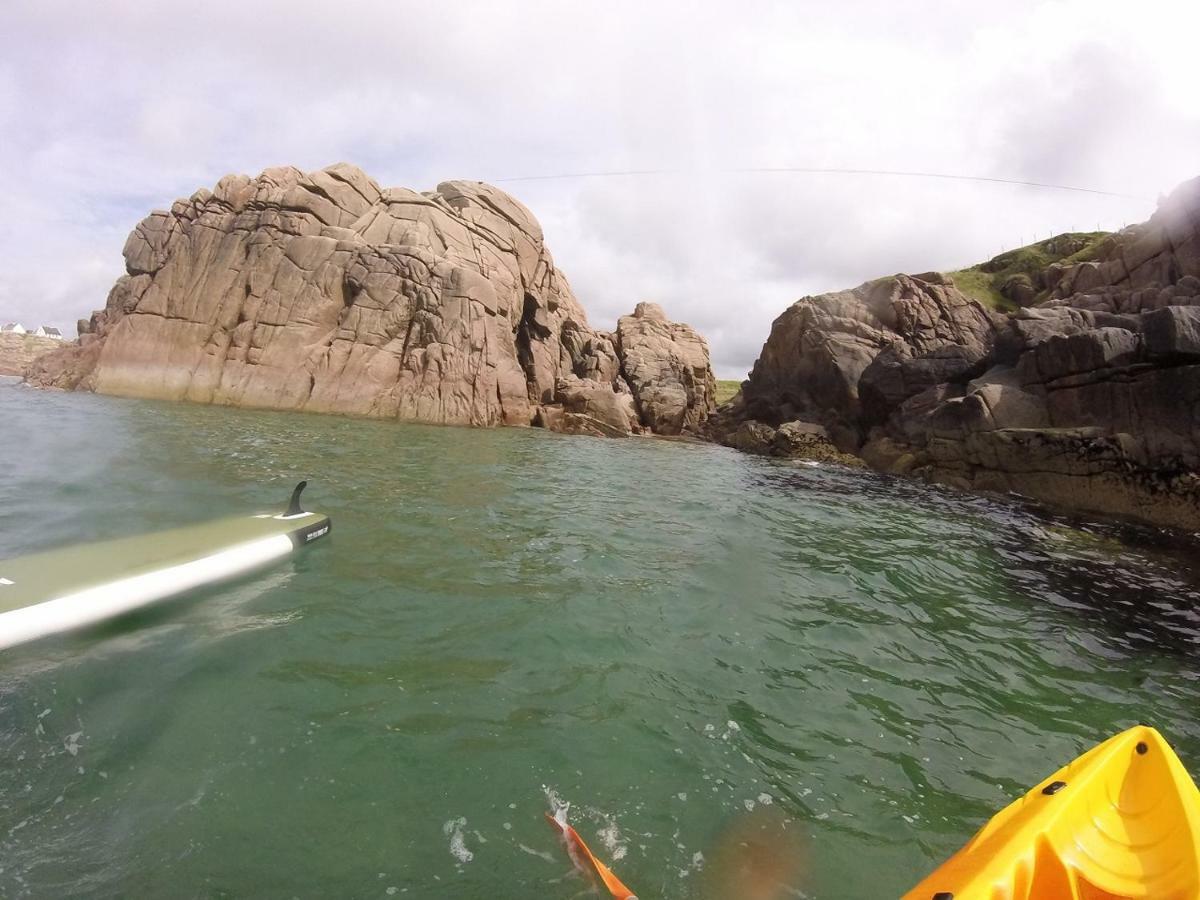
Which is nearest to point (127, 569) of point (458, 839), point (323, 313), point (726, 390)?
point (458, 839)

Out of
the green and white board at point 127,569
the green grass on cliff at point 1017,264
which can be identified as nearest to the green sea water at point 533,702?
the green and white board at point 127,569

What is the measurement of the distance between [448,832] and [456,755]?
656 mm

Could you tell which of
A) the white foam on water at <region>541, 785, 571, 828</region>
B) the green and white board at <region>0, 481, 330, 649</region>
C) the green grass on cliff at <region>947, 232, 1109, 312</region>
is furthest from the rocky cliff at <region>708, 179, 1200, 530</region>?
the green and white board at <region>0, 481, 330, 649</region>

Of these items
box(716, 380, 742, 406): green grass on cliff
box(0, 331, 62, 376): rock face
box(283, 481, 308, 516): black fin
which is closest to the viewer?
box(283, 481, 308, 516): black fin

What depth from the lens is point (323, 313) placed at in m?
34.4

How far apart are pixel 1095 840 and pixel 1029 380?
2410 cm

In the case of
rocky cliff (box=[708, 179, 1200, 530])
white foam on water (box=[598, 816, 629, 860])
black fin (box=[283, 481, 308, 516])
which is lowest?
white foam on water (box=[598, 816, 629, 860])

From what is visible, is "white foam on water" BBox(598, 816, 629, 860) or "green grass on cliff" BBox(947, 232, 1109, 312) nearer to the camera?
"white foam on water" BBox(598, 816, 629, 860)

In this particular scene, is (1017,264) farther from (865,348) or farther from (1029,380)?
(1029,380)

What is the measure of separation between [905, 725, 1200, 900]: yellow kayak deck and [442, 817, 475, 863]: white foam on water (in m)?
2.25

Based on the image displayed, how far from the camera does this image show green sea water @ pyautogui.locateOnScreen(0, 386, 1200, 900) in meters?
3.18

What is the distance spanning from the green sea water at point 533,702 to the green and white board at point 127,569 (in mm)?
204

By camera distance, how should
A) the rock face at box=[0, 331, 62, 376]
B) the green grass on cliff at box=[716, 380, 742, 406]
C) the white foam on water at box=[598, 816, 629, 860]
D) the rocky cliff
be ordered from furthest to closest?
the green grass on cliff at box=[716, 380, 742, 406], the rock face at box=[0, 331, 62, 376], the rocky cliff, the white foam on water at box=[598, 816, 629, 860]

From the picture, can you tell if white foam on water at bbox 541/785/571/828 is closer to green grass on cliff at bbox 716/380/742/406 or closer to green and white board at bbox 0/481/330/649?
green and white board at bbox 0/481/330/649
